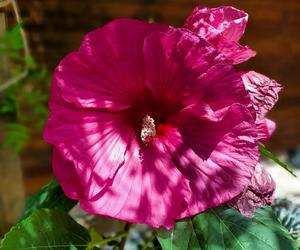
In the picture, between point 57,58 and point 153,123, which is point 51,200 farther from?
point 57,58

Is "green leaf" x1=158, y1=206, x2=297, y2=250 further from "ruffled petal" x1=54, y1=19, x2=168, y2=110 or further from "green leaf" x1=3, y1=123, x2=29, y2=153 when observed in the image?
"green leaf" x1=3, y1=123, x2=29, y2=153

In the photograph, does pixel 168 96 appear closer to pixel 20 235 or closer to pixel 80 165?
pixel 80 165

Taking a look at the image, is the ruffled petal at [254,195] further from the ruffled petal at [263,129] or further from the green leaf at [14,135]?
the green leaf at [14,135]

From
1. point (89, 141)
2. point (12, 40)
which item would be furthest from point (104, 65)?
point (12, 40)

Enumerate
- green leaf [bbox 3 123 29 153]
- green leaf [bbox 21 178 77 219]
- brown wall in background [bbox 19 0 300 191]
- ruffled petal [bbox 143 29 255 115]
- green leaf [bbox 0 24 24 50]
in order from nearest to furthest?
ruffled petal [bbox 143 29 255 115]
green leaf [bbox 21 178 77 219]
green leaf [bbox 0 24 24 50]
green leaf [bbox 3 123 29 153]
brown wall in background [bbox 19 0 300 191]

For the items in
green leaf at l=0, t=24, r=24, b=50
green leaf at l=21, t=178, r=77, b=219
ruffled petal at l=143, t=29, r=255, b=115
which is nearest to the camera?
ruffled petal at l=143, t=29, r=255, b=115

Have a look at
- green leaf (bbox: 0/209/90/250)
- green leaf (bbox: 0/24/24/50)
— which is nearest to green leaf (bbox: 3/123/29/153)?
green leaf (bbox: 0/24/24/50)

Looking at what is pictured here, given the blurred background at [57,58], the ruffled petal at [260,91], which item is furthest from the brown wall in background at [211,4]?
the ruffled petal at [260,91]
